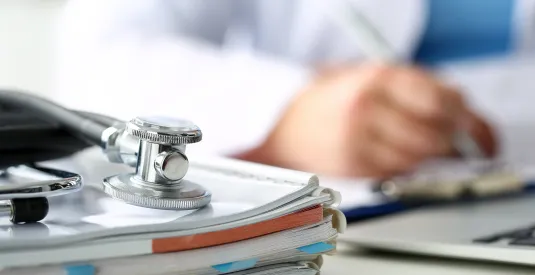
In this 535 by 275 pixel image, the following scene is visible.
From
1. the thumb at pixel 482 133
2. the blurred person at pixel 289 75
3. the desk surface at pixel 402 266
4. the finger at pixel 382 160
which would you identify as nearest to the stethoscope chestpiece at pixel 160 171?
the desk surface at pixel 402 266

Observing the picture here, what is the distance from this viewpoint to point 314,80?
100 centimetres

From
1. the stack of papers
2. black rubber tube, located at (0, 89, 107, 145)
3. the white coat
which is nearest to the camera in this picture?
the stack of papers

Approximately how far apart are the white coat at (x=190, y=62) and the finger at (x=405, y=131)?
4.9 inches

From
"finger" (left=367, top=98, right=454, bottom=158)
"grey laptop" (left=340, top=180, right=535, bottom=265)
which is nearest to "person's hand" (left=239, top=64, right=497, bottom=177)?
"finger" (left=367, top=98, right=454, bottom=158)

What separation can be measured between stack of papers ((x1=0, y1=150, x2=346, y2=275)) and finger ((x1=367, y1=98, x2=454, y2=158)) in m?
0.45

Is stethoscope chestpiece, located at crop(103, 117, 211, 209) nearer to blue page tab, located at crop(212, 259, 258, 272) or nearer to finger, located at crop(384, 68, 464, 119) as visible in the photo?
blue page tab, located at crop(212, 259, 258, 272)

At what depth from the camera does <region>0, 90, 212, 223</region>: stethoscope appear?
33 centimetres

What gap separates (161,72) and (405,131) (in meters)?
0.35

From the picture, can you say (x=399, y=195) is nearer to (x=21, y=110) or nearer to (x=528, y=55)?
(x=21, y=110)

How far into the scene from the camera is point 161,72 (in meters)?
1.01

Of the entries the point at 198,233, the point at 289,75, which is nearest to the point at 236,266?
the point at 198,233

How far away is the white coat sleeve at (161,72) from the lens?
0.95 meters

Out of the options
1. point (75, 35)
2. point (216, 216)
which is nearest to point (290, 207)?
point (216, 216)

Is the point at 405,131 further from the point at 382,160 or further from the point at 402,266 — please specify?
the point at 402,266
